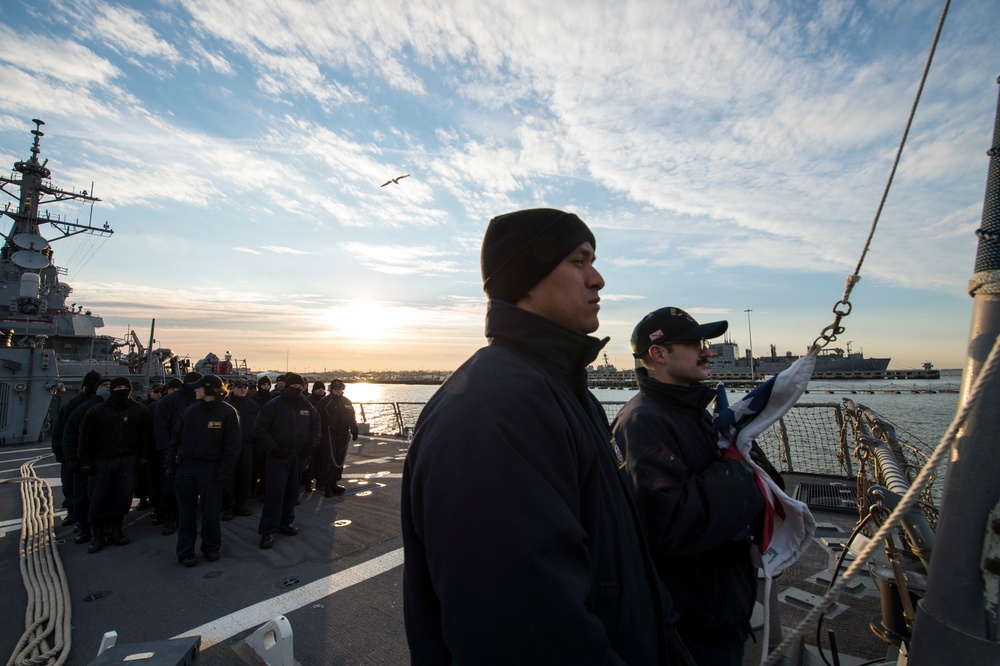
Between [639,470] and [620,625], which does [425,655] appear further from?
[639,470]

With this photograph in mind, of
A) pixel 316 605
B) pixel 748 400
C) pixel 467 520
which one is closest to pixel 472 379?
pixel 467 520

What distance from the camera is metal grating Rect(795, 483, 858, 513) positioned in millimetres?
6090

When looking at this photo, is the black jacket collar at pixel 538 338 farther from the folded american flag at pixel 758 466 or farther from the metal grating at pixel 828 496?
the metal grating at pixel 828 496

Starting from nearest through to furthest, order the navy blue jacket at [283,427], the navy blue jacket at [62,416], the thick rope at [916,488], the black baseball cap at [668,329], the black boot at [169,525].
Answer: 1. the thick rope at [916,488]
2. the black baseball cap at [668,329]
3. the navy blue jacket at [283,427]
4. the black boot at [169,525]
5. the navy blue jacket at [62,416]

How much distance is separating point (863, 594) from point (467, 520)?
457 centimetres

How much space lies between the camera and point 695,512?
1856 mm

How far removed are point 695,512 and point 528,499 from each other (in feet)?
3.96

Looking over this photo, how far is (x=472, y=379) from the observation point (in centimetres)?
113

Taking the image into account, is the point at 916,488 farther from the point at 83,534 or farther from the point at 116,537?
the point at 83,534

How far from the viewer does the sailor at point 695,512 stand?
1.89 m

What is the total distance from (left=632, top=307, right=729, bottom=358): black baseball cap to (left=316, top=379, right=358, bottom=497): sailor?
6.56 metres

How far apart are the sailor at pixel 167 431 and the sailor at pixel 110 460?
0.44m

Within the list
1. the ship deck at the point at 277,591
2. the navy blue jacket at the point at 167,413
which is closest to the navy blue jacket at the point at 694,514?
the ship deck at the point at 277,591

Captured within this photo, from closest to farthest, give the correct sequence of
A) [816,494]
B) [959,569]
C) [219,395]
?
[959,569]
[219,395]
[816,494]
